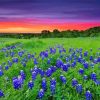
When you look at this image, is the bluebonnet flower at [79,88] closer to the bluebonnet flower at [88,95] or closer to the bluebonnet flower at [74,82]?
the bluebonnet flower at [74,82]

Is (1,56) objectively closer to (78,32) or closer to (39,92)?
(39,92)

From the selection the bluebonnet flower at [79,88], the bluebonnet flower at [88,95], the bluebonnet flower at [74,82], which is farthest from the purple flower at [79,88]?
the bluebonnet flower at [88,95]

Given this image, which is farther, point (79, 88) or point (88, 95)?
point (79, 88)

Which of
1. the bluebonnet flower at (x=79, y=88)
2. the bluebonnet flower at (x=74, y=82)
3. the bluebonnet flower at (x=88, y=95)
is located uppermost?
the bluebonnet flower at (x=74, y=82)

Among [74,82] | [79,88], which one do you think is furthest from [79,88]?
[74,82]

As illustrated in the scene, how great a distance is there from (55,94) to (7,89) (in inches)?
44.2

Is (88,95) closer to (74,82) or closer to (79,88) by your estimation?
(79,88)

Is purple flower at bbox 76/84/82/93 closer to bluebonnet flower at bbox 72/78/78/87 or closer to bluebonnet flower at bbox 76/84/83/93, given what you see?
bluebonnet flower at bbox 76/84/83/93

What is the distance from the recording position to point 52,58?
946cm

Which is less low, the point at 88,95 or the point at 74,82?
the point at 74,82

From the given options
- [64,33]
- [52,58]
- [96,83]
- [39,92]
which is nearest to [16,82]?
[39,92]

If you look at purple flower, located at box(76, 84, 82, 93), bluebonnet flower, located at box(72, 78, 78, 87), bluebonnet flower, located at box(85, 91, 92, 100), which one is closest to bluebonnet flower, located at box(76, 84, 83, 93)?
purple flower, located at box(76, 84, 82, 93)

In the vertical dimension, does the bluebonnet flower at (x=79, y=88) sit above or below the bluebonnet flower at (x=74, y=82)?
below

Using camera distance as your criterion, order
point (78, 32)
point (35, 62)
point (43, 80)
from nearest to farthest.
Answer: point (43, 80), point (35, 62), point (78, 32)
